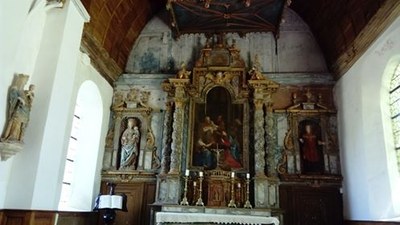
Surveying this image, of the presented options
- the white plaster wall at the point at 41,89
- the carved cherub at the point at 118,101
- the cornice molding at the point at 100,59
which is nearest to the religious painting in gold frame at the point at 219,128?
the carved cherub at the point at 118,101

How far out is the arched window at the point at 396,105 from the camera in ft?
21.6

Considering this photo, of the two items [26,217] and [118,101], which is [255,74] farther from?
[26,217]

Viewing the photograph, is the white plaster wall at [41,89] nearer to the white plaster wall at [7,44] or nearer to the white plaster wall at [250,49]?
the white plaster wall at [7,44]

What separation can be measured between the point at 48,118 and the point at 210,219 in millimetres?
3847

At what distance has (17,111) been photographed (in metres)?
4.93

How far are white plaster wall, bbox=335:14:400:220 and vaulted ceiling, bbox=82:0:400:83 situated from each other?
31cm

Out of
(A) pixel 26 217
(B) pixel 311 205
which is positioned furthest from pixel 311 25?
(A) pixel 26 217

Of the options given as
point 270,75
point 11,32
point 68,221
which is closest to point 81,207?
point 68,221

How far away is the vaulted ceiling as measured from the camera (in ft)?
22.8

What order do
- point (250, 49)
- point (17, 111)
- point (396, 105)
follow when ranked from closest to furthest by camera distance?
1. point (17, 111)
2. point (396, 105)
3. point (250, 49)

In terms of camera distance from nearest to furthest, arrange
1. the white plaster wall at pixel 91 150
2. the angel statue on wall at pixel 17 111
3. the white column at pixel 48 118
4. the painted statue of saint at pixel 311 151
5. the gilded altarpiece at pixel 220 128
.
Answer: the angel statue on wall at pixel 17 111 < the white column at pixel 48 118 < the white plaster wall at pixel 91 150 < the gilded altarpiece at pixel 220 128 < the painted statue of saint at pixel 311 151

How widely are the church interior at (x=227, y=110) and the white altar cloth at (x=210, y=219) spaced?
0.03 meters

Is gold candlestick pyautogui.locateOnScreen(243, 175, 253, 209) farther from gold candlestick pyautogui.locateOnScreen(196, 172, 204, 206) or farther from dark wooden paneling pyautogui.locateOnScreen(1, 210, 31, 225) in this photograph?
dark wooden paneling pyautogui.locateOnScreen(1, 210, 31, 225)

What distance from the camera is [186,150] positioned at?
8.88 meters
